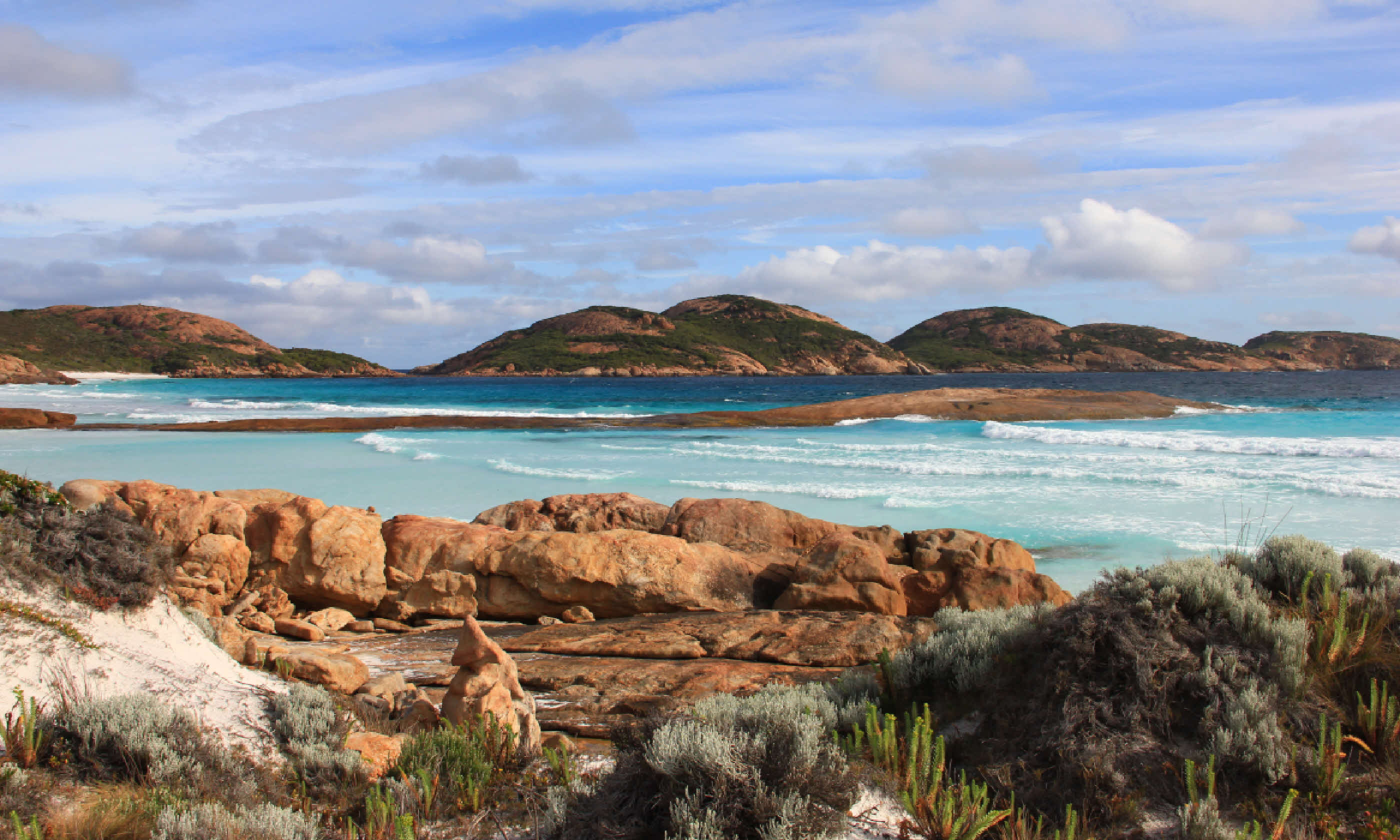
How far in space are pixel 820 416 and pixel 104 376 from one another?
108196 mm

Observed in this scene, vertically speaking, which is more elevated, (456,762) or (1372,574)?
(1372,574)

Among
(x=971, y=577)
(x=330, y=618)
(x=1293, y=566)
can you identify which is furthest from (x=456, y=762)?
(x=971, y=577)

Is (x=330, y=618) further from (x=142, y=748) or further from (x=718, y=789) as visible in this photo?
(x=718, y=789)

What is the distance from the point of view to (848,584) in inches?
334

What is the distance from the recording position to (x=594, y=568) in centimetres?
921

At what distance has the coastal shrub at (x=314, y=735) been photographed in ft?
14.1

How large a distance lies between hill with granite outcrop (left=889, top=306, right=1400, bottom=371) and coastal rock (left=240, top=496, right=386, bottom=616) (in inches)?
6861

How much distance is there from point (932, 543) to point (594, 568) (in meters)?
4.16

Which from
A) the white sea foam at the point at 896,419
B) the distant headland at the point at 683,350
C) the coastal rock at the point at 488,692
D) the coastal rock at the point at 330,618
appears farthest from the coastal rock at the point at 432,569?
Result: the distant headland at the point at 683,350

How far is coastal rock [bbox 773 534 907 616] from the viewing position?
841 centimetres

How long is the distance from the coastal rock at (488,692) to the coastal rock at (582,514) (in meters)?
6.37

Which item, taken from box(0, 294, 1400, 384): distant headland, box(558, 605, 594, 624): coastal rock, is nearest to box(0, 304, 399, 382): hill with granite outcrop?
box(0, 294, 1400, 384): distant headland

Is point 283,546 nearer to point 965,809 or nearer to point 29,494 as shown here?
point 29,494

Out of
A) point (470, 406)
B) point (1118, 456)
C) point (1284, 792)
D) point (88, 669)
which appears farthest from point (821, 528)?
point (470, 406)
